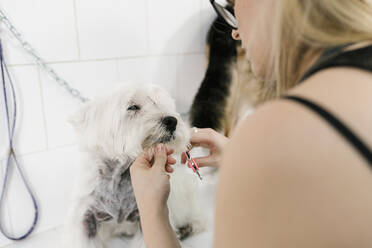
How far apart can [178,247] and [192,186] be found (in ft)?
1.35

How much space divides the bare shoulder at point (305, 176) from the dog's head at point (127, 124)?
1.60ft

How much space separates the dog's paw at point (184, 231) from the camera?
3.34 ft

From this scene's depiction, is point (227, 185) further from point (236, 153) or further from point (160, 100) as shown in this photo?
point (160, 100)

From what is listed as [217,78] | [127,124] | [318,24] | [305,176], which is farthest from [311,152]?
[217,78]

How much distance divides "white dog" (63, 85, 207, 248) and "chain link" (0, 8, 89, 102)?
232 millimetres

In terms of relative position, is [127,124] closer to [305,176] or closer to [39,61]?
[39,61]

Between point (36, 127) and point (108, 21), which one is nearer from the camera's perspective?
point (36, 127)

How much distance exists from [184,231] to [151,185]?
410 millimetres

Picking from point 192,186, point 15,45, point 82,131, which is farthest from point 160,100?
point 15,45

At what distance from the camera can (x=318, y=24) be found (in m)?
0.39

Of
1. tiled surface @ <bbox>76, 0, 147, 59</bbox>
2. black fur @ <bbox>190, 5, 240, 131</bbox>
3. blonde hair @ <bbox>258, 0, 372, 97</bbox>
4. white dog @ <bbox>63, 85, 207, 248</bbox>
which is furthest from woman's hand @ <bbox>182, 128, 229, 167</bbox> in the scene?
blonde hair @ <bbox>258, 0, 372, 97</bbox>

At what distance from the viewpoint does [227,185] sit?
35 cm

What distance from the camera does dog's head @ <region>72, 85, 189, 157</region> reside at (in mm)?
810

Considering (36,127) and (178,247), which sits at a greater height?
(36,127)
